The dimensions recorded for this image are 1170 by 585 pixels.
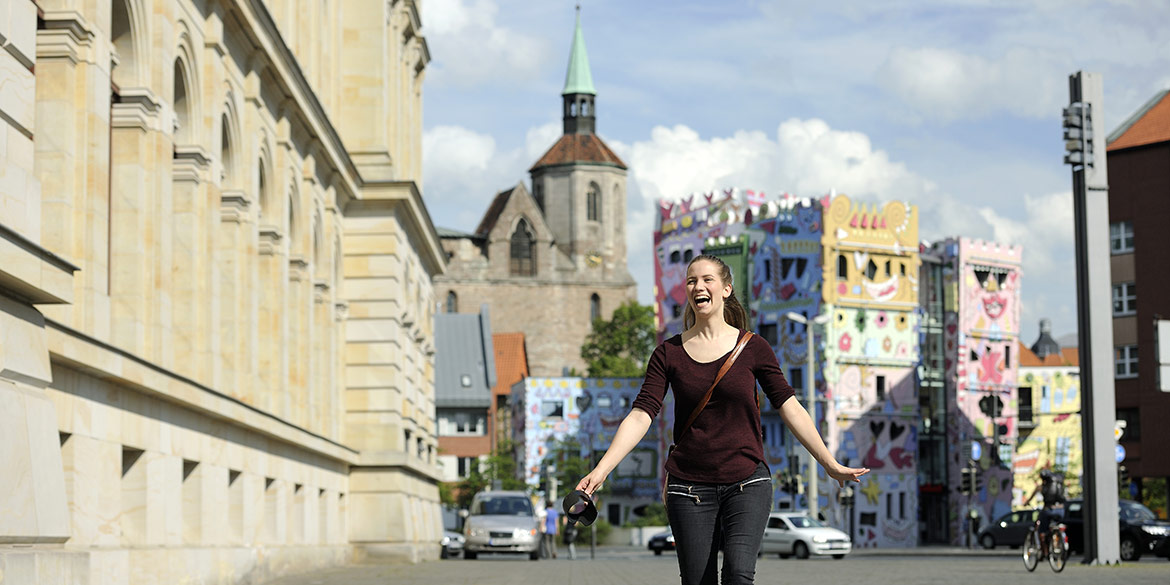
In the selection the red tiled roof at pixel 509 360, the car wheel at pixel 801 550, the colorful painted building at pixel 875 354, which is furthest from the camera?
the red tiled roof at pixel 509 360

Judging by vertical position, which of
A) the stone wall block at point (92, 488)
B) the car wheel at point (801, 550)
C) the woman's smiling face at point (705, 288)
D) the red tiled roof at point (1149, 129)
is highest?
the red tiled roof at point (1149, 129)

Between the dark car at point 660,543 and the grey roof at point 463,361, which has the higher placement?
the grey roof at point 463,361

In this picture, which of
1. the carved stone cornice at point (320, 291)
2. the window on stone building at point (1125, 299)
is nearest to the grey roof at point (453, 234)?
the window on stone building at point (1125, 299)

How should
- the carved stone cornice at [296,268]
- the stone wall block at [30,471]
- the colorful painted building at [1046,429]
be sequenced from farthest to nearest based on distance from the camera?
the colorful painted building at [1046,429] < the carved stone cornice at [296,268] < the stone wall block at [30,471]

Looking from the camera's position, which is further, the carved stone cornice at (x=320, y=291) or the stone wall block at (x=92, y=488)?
the carved stone cornice at (x=320, y=291)

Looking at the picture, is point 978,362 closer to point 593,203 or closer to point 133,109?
point 593,203

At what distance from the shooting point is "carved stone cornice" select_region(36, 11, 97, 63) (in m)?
15.3

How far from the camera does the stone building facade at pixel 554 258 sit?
472ft

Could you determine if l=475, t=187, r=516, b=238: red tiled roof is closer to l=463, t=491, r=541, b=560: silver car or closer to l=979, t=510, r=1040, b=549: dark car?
l=979, t=510, r=1040, b=549: dark car

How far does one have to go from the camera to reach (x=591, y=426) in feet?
329

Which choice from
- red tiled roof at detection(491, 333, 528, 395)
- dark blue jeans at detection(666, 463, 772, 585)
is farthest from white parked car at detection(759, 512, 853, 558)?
red tiled roof at detection(491, 333, 528, 395)

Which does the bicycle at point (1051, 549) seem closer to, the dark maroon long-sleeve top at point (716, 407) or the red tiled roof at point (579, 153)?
the dark maroon long-sleeve top at point (716, 407)

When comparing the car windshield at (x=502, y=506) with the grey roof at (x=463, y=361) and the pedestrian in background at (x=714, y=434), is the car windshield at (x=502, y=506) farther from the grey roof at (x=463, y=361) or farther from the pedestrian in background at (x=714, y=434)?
the grey roof at (x=463, y=361)

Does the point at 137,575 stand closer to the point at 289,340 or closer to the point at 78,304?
the point at 78,304
